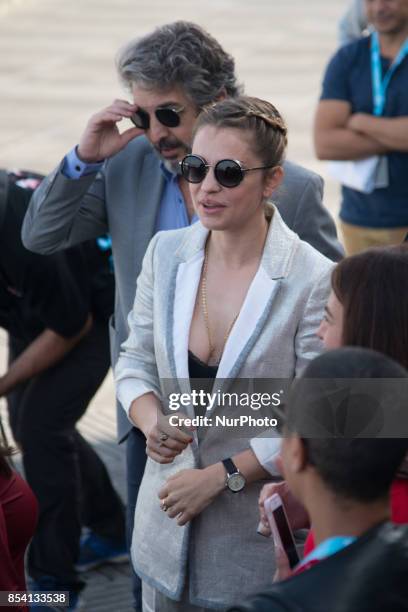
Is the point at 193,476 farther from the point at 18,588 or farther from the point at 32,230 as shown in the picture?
the point at 32,230

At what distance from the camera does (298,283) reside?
2969 mm

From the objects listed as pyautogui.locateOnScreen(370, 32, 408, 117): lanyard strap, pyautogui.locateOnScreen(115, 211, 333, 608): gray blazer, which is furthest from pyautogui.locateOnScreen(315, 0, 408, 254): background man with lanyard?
pyautogui.locateOnScreen(115, 211, 333, 608): gray blazer

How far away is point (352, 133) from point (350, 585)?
3.85 metres

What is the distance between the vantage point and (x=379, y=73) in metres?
5.27

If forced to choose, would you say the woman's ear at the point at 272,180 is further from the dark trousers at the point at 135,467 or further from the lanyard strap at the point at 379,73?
the lanyard strap at the point at 379,73

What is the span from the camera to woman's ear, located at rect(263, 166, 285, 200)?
122 inches

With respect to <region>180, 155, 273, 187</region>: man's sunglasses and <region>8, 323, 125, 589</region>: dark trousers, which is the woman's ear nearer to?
<region>180, 155, 273, 187</region>: man's sunglasses

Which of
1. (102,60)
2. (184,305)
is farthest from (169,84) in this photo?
(102,60)

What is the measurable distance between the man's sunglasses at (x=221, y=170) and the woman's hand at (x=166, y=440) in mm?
651

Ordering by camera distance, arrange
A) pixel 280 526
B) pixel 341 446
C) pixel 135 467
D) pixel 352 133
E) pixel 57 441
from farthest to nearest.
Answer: pixel 352 133, pixel 57 441, pixel 135 467, pixel 280 526, pixel 341 446

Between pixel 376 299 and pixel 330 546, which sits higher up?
pixel 376 299

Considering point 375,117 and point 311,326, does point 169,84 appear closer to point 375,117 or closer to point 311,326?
point 311,326

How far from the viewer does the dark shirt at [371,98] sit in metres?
5.29

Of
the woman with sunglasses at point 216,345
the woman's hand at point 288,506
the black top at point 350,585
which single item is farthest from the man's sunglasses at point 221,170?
the black top at point 350,585
